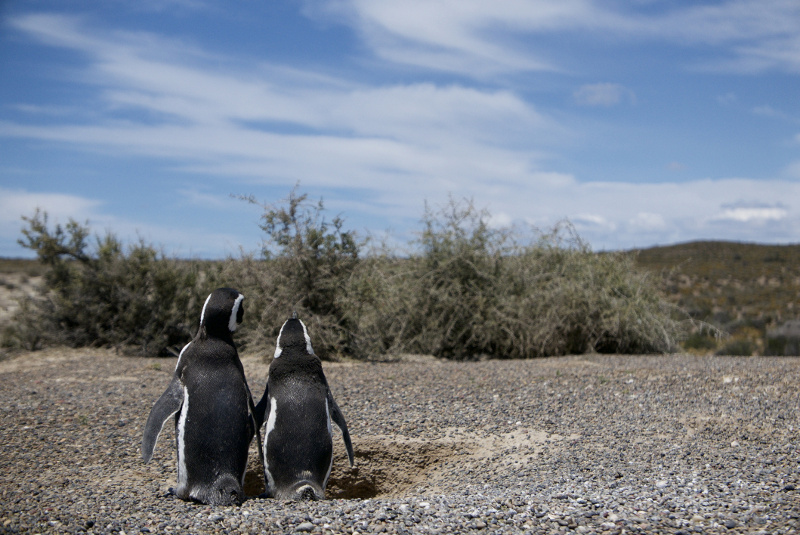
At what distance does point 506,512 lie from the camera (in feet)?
11.6

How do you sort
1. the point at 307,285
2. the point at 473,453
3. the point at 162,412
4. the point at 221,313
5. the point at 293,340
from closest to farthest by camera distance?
the point at 162,412
the point at 221,313
the point at 293,340
the point at 473,453
the point at 307,285

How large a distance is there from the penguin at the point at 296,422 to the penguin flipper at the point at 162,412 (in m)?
0.57

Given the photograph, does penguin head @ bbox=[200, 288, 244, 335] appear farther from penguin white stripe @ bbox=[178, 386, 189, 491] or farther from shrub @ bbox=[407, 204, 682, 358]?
shrub @ bbox=[407, 204, 682, 358]

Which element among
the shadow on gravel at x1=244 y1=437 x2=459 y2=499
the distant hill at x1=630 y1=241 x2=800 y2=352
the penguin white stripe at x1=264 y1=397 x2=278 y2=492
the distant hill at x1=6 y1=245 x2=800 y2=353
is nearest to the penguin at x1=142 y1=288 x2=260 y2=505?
the penguin white stripe at x1=264 y1=397 x2=278 y2=492

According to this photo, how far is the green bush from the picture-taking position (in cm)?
1127

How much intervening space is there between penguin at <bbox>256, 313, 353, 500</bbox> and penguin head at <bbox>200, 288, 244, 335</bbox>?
375mm

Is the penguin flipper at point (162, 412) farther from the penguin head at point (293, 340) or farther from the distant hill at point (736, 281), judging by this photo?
the distant hill at point (736, 281)

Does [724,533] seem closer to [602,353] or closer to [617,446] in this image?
[617,446]

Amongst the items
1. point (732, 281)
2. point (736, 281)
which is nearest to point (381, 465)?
point (732, 281)

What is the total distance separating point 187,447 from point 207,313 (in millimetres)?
879

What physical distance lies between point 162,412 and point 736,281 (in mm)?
39950

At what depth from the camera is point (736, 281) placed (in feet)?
125

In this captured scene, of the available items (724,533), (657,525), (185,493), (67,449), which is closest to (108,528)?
(185,493)

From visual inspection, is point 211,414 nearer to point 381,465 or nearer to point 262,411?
point 262,411
